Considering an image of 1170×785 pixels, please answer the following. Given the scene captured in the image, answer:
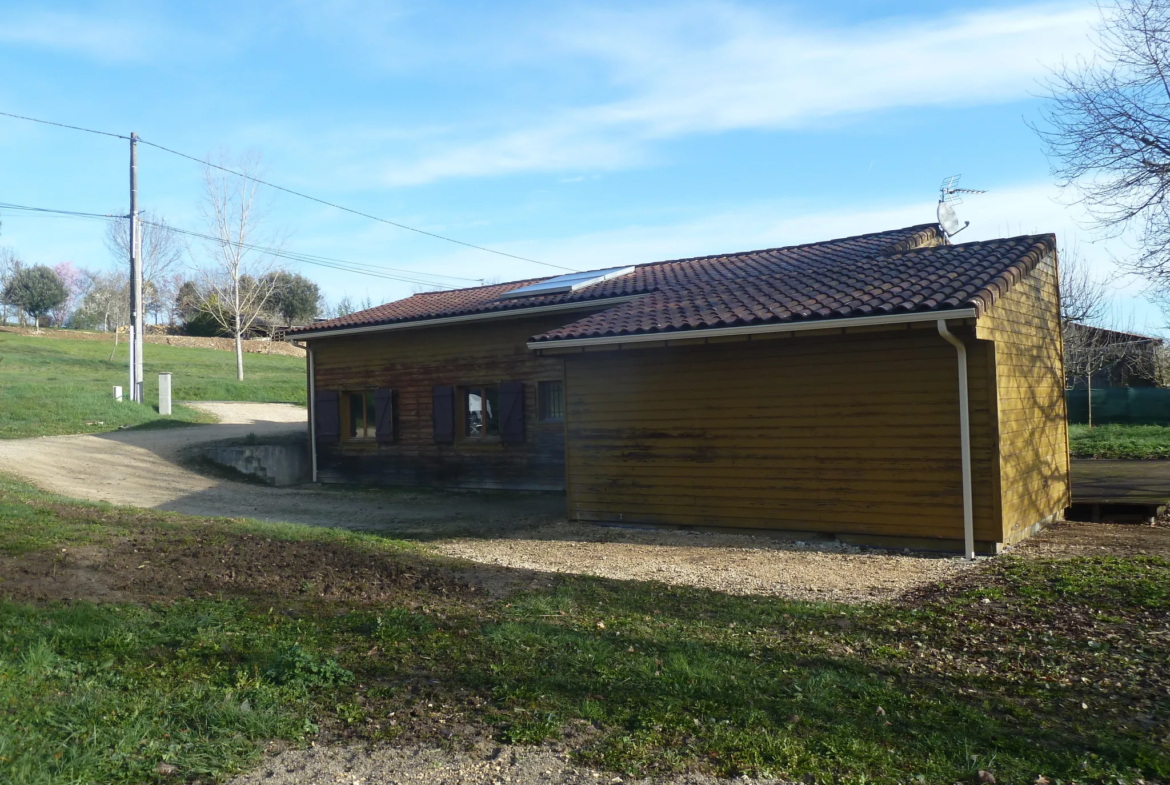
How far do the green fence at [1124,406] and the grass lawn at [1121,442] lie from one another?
3175 mm

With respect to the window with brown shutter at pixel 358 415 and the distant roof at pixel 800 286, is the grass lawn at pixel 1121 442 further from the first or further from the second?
the window with brown shutter at pixel 358 415

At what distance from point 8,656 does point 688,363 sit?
25.6ft

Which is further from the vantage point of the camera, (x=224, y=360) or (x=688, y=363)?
(x=224, y=360)

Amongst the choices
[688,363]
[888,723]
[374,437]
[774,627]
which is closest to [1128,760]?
[888,723]

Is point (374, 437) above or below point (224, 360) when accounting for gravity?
below

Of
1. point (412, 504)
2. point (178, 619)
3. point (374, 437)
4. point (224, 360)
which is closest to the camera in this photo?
point (178, 619)

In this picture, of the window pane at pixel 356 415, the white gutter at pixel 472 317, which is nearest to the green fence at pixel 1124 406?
the white gutter at pixel 472 317

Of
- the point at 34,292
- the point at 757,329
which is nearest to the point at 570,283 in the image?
the point at 757,329

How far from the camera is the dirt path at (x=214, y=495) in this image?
41.5ft

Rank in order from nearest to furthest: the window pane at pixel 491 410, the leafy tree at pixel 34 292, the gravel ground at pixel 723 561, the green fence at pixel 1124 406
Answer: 1. the gravel ground at pixel 723 561
2. the window pane at pixel 491 410
3. the green fence at pixel 1124 406
4. the leafy tree at pixel 34 292

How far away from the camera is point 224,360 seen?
1658 inches

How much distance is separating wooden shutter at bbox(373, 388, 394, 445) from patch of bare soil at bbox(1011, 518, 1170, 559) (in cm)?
1157

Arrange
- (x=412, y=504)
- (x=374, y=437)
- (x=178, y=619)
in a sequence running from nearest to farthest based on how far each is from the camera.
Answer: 1. (x=178, y=619)
2. (x=412, y=504)
3. (x=374, y=437)

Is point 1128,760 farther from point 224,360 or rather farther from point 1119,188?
point 224,360
